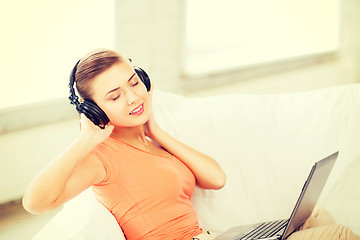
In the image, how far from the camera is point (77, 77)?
57.2 inches

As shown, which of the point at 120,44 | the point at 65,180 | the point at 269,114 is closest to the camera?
the point at 65,180

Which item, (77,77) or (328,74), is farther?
(328,74)

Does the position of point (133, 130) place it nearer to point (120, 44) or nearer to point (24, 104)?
point (24, 104)

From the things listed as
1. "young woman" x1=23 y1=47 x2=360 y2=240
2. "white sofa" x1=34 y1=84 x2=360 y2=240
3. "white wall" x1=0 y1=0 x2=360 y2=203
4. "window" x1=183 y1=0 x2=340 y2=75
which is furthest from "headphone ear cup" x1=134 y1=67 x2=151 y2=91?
"window" x1=183 y1=0 x2=340 y2=75

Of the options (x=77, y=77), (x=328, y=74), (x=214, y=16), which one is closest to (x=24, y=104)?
(x=77, y=77)

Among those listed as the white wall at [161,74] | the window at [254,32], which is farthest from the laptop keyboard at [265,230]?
the window at [254,32]

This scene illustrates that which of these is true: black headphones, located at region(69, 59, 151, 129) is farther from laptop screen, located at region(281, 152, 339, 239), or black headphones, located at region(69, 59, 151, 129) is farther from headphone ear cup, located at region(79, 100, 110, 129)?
laptop screen, located at region(281, 152, 339, 239)

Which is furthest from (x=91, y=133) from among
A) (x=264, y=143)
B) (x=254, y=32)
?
(x=254, y=32)

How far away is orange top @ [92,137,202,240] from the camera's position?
1.50 m

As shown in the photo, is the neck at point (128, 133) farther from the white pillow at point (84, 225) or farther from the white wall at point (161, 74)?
the white wall at point (161, 74)

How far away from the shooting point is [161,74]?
310cm

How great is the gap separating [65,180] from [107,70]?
0.32 metres

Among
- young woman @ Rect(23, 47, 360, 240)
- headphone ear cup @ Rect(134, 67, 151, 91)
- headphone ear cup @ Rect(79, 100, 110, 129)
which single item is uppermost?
headphone ear cup @ Rect(134, 67, 151, 91)

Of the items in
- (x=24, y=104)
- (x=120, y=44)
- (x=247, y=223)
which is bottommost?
(x=247, y=223)
